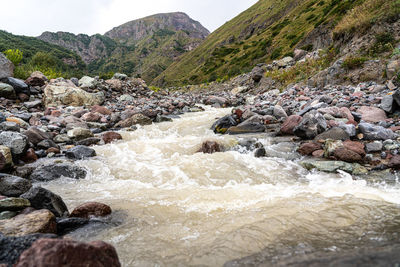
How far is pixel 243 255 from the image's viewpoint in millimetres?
2193

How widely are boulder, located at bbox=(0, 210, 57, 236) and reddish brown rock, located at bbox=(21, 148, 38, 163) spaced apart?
3904 millimetres

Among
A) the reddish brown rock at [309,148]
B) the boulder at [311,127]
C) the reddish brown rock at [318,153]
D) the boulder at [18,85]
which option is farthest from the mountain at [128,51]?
the reddish brown rock at [318,153]

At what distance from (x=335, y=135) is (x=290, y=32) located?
4034cm

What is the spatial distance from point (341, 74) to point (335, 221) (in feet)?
38.2

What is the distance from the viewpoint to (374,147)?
495 centimetres

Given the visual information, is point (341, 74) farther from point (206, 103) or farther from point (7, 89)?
point (7, 89)

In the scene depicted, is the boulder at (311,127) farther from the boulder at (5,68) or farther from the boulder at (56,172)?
the boulder at (5,68)

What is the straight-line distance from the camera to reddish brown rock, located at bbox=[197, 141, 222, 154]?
6.31 metres

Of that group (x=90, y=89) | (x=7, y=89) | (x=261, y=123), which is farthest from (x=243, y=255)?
(x=90, y=89)

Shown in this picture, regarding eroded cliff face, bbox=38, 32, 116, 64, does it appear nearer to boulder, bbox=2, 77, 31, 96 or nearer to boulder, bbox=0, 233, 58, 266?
boulder, bbox=2, 77, 31, 96

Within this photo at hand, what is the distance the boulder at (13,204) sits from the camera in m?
2.84

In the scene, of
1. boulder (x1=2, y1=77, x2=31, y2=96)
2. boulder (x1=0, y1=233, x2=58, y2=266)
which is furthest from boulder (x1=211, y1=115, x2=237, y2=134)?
boulder (x1=2, y1=77, x2=31, y2=96)

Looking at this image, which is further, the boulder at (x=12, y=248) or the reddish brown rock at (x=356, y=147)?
the reddish brown rock at (x=356, y=147)

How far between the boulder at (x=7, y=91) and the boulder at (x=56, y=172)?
31.7 feet
